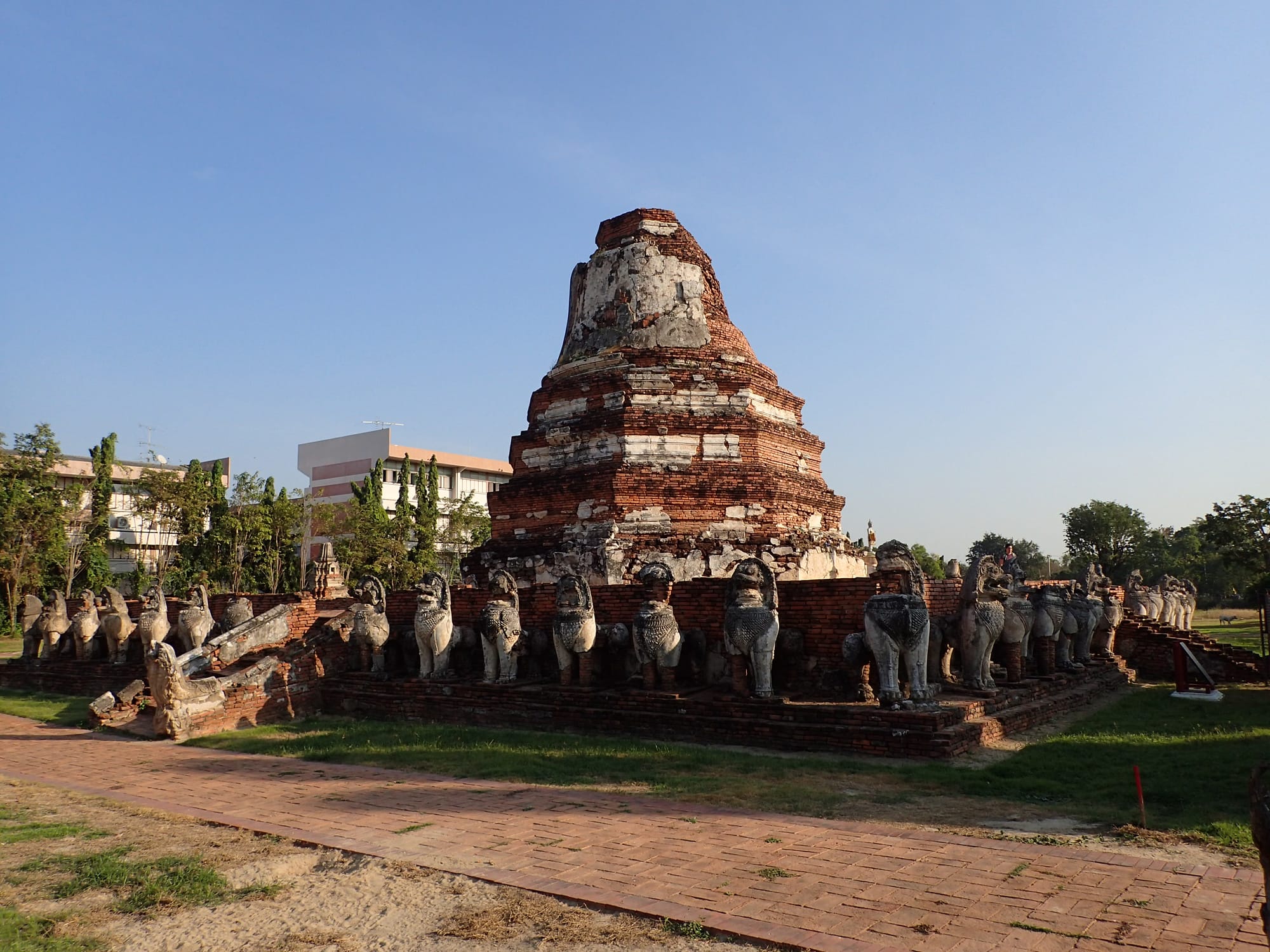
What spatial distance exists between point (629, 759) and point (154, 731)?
5.80 meters

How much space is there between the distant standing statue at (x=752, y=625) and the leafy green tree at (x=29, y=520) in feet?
92.5

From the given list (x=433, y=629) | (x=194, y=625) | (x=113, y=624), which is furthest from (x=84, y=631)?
(x=433, y=629)

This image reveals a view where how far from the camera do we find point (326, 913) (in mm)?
4250

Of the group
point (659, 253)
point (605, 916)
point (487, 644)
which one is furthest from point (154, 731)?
point (659, 253)

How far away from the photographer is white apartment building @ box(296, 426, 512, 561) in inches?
2094

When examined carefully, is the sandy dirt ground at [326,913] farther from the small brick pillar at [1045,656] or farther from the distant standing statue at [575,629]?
the small brick pillar at [1045,656]

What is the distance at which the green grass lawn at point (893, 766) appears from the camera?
5.94m

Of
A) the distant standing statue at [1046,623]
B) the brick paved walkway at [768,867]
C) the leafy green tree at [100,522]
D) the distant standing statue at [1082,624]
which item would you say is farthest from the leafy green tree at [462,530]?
the brick paved walkway at [768,867]

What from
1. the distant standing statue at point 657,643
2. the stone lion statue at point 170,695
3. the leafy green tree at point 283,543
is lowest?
the stone lion statue at point 170,695

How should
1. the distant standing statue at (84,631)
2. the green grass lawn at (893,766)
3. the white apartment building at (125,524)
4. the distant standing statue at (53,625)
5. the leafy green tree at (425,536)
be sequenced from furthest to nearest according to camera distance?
1. the white apartment building at (125,524)
2. the leafy green tree at (425,536)
3. the distant standing statue at (53,625)
4. the distant standing statue at (84,631)
5. the green grass lawn at (893,766)

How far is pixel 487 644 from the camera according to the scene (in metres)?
10.5

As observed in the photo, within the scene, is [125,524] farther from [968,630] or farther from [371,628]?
[968,630]

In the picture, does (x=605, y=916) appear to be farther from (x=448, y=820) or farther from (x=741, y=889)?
(x=448, y=820)

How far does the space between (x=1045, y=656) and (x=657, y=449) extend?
6.01 m
